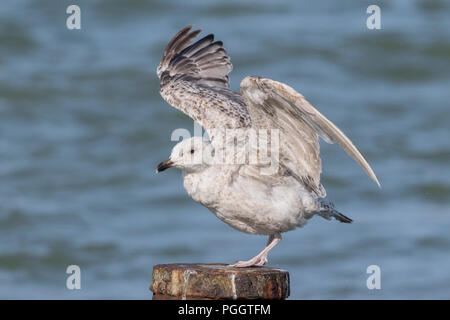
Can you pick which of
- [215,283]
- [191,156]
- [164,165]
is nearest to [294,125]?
[191,156]

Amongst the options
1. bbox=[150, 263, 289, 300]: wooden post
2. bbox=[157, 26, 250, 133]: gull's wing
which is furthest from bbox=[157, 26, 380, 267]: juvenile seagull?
bbox=[157, 26, 250, 133]: gull's wing

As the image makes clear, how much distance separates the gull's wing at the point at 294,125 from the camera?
5.05m

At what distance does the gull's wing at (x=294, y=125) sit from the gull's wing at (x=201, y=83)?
2.51 feet

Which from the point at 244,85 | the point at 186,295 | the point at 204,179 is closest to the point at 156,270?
the point at 186,295

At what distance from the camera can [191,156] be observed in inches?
213

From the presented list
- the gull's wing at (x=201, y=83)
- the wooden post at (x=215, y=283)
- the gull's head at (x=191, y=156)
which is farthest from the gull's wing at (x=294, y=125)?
the wooden post at (x=215, y=283)

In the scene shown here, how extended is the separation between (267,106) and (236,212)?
0.71 metres

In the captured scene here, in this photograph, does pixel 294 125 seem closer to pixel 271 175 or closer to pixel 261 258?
pixel 271 175

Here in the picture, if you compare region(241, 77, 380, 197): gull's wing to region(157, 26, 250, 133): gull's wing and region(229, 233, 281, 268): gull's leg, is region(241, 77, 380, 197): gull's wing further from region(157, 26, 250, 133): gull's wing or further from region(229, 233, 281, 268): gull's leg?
region(157, 26, 250, 133): gull's wing

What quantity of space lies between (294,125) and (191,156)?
0.69 meters

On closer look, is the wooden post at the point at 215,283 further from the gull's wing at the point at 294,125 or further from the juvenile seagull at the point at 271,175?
the gull's wing at the point at 294,125

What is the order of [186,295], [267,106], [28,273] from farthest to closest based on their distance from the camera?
[28,273], [267,106], [186,295]

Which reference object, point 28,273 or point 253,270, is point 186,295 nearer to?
point 253,270

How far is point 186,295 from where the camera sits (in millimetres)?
4637
